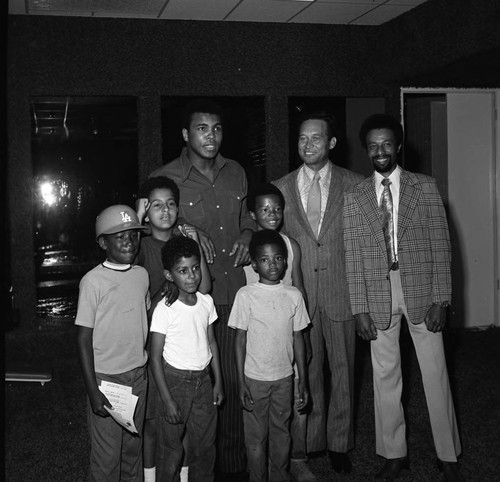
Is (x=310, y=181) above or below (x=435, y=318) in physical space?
above

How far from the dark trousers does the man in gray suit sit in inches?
14.5

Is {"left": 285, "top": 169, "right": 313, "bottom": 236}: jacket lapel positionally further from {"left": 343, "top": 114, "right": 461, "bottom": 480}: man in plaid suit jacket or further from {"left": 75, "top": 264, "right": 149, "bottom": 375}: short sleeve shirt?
{"left": 75, "top": 264, "right": 149, "bottom": 375}: short sleeve shirt

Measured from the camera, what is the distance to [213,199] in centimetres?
298

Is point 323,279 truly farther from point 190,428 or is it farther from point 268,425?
point 190,428

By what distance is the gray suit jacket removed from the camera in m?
3.08

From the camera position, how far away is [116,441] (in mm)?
2461

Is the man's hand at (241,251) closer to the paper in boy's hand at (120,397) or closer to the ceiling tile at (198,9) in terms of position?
the paper in boy's hand at (120,397)

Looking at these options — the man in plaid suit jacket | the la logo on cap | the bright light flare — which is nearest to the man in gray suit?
the man in plaid suit jacket

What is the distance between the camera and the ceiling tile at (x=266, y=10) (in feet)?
17.0

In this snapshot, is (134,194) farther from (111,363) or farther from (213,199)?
(111,363)

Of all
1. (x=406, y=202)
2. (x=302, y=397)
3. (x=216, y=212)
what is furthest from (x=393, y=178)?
(x=302, y=397)

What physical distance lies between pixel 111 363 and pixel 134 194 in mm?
3619

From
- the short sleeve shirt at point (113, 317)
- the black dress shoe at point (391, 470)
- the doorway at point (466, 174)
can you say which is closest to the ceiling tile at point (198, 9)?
the doorway at point (466, 174)

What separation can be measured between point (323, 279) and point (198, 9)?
3142 mm
